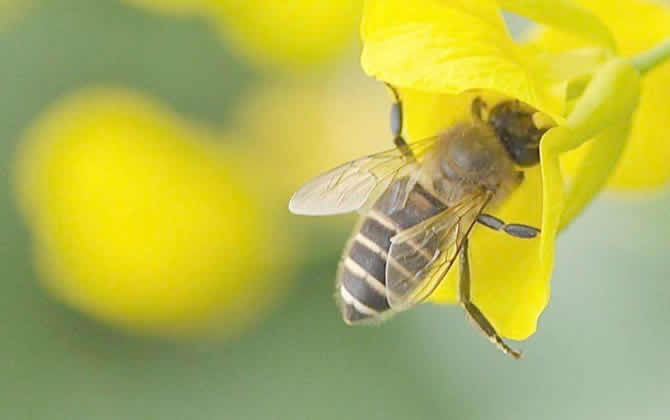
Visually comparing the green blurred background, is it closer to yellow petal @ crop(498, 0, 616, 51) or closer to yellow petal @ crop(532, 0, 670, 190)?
yellow petal @ crop(532, 0, 670, 190)

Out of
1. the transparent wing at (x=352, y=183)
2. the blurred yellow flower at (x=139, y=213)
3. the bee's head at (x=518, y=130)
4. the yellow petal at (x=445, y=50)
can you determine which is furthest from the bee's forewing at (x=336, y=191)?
the blurred yellow flower at (x=139, y=213)

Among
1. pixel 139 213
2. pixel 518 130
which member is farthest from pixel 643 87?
pixel 139 213

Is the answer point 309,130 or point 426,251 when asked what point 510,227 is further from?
point 309,130

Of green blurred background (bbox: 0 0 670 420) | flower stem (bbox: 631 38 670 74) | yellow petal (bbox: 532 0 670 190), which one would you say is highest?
flower stem (bbox: 631 38 670 74)

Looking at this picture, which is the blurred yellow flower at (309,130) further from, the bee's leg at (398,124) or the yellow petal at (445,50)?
the yellow petal at (445,50)

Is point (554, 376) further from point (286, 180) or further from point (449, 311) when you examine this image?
point (286, 180)

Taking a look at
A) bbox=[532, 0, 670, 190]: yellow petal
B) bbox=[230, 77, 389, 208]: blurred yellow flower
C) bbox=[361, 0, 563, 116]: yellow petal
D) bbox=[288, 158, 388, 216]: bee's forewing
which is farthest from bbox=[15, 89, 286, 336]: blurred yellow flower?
bbox=[361, 0, 563, 116]: yellow petal
